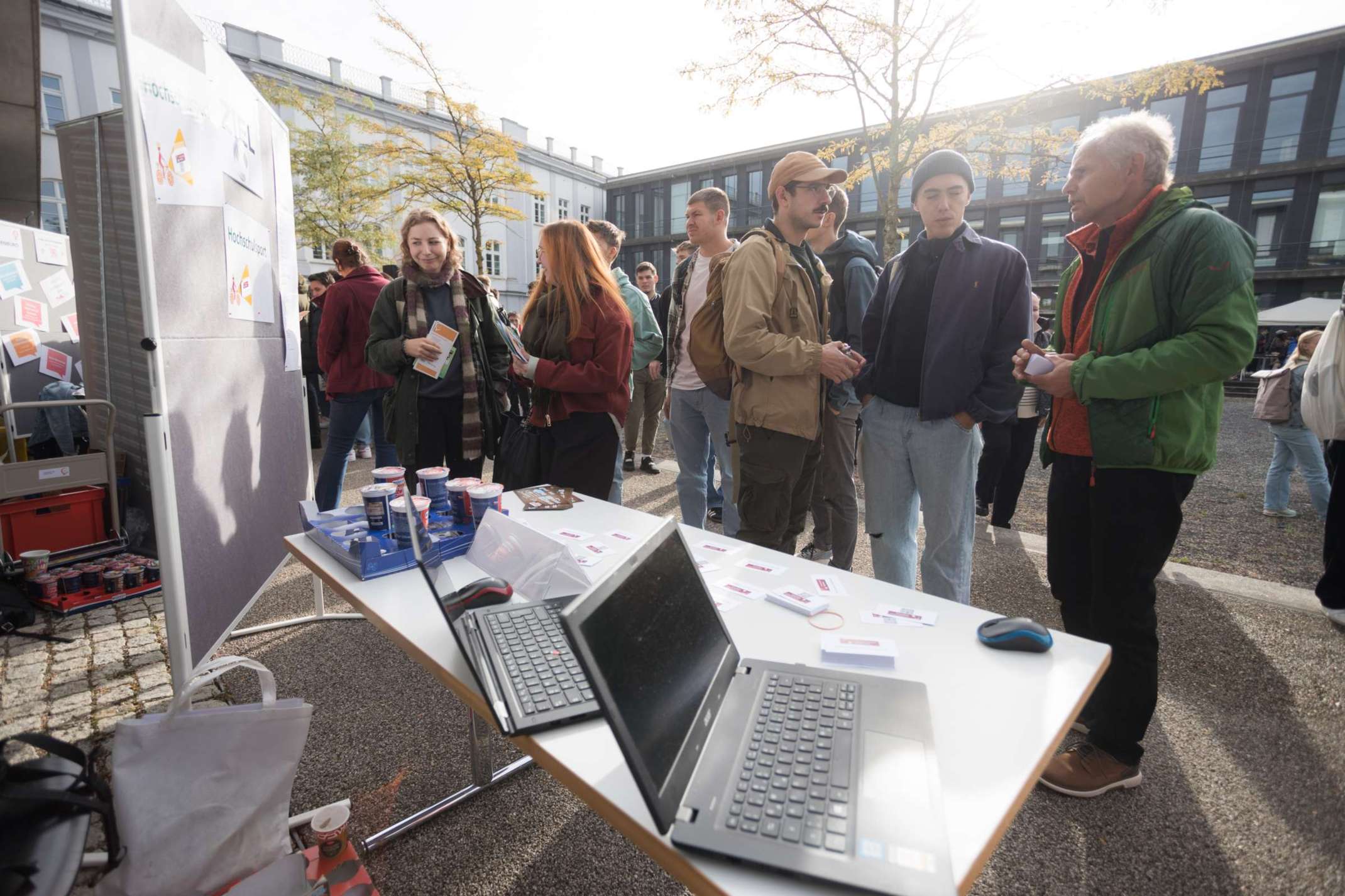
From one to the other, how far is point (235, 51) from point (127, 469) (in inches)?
898

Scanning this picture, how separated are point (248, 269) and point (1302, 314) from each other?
23.3 m

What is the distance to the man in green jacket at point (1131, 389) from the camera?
65.0 inches

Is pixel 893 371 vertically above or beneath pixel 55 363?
above

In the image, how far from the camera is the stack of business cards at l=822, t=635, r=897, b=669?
4.00 ft

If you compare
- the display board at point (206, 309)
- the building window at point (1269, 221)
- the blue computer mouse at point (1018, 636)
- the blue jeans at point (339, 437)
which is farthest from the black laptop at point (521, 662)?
the building window at point (1269, 221)

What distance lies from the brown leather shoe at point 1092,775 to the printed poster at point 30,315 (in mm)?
7120

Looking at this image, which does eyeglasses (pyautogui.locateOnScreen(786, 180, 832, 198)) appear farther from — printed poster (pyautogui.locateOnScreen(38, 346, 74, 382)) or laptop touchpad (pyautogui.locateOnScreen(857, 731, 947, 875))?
printed poster (pyautogui.locateOnScreen(38, 346, 74, 382))

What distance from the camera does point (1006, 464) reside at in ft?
15.2

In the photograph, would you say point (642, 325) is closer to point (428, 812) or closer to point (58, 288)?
point (428, 812)

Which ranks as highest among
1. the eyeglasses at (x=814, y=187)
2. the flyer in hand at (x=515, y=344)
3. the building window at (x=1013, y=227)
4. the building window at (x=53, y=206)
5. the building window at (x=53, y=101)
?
the building window at (x=53, y=101)

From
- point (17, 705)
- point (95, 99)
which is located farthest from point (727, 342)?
point (95, 99)

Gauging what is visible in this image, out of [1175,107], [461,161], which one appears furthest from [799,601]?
[1175,107]

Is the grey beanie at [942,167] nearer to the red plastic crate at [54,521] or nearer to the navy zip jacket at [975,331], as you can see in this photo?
the navy zip jacket at [975,331]

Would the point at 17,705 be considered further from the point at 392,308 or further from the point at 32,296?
the point at 32,296
